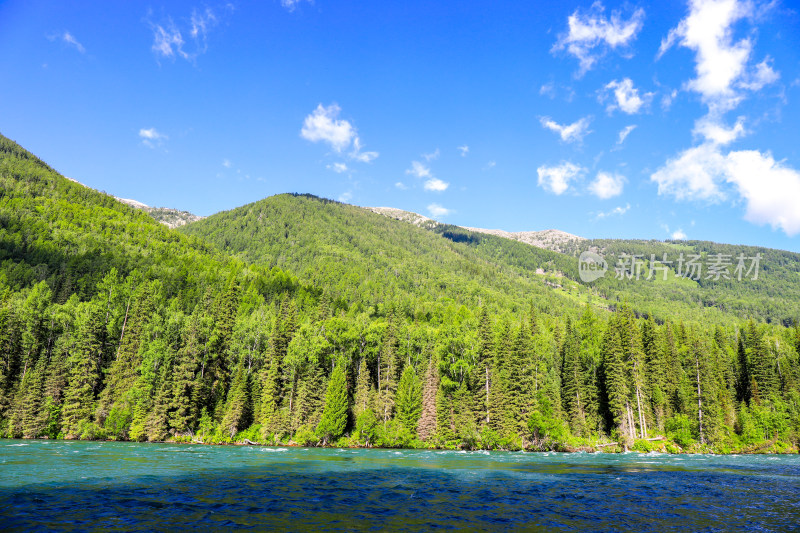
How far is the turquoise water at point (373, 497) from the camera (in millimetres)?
17703

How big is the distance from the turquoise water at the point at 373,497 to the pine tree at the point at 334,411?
2964 cm

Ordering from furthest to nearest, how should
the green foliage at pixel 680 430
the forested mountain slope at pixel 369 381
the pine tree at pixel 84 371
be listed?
1. the green foliage at pixel 680 430
2. the forested mountain slope at pixel 369 381
3. the pine tree at pixel 84 371

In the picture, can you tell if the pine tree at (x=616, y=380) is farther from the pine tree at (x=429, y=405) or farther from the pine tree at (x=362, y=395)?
the pine tree at (x=362, y=395)

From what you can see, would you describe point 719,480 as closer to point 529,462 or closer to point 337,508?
point 529,462

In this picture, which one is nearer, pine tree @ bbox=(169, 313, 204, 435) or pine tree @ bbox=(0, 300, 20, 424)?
pine tree @ bbox=(169, 313, 204, 435)

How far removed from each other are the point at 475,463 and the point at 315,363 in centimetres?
3974

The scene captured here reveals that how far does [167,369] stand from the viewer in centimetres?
6906

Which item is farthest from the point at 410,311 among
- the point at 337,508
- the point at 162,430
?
the point at 337,508

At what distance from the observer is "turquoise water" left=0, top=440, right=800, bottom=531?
17703 mm

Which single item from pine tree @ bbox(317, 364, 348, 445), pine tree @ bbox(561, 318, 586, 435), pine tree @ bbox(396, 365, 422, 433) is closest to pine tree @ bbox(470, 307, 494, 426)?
pine tree @ bbox(396, 365, 422, 433)

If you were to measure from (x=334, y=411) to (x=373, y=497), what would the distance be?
4820 cm

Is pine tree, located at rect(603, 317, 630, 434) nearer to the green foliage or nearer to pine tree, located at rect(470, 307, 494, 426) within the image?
the green foliage

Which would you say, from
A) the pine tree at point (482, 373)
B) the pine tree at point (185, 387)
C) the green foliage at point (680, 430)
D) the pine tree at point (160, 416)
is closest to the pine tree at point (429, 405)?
the pine tree at point (482, 373)

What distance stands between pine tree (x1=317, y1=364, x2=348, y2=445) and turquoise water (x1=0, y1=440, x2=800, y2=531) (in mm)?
29641
